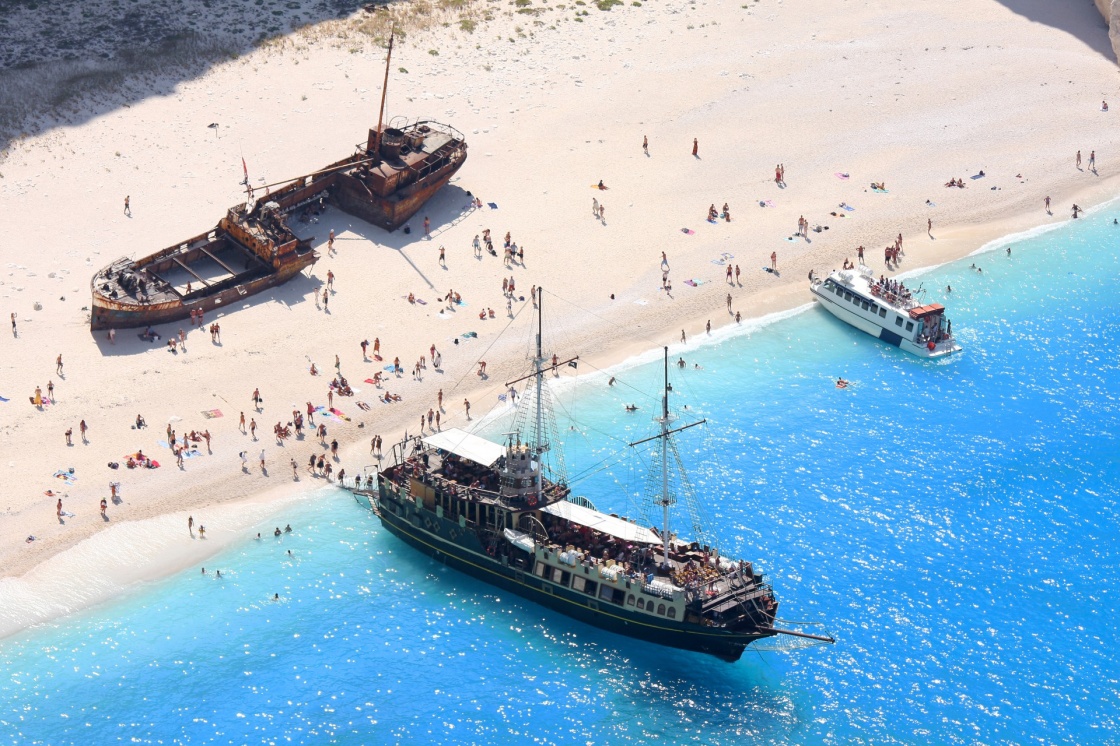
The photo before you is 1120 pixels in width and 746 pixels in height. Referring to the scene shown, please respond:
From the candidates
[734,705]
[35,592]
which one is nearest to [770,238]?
[734,705]

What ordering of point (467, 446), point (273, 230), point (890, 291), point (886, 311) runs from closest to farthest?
point (467, 446) → point (886, 311) → point (890, 291) → point (273, 230)

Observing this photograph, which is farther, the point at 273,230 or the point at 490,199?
the point at 490,199

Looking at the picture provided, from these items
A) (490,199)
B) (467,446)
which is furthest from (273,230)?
(467,446)

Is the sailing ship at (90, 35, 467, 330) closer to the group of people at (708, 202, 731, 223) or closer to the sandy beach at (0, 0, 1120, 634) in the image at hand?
the sandy beach at (0, 0, 1120, 634)

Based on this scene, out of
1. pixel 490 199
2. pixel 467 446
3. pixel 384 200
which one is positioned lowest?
pixel 467 446

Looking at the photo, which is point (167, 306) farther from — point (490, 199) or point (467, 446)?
point (490, 199)

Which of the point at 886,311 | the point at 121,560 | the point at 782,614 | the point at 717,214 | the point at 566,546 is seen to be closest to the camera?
the point at 782,614

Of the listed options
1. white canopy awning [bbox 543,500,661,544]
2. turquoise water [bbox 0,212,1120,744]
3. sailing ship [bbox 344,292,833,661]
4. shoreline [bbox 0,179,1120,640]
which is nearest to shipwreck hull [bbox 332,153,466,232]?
turquoise water [bbox 0,212,1120,744]
